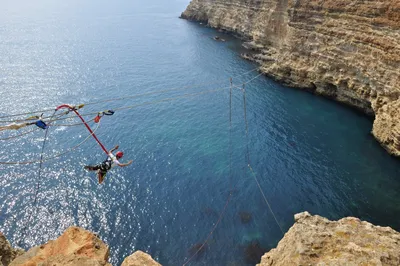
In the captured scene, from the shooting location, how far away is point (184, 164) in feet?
100

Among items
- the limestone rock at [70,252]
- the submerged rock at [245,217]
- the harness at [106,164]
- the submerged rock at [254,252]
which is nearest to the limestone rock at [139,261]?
the limestone rock at [70,252]

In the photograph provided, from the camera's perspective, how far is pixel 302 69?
4591 cm

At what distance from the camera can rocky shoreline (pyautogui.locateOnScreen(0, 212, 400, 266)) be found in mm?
10812

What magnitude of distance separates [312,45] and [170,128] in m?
26.8

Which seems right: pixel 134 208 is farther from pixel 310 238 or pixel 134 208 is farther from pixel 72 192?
pixel 310 238

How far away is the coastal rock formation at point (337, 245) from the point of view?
10812mm

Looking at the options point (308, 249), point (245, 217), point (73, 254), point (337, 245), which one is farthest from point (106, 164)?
point (337, 245)

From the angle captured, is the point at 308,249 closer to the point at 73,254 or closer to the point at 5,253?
the point at 73,254

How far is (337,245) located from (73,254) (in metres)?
10.9

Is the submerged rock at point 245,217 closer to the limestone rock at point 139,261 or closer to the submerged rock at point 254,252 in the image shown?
the submerged rock at point 254,252

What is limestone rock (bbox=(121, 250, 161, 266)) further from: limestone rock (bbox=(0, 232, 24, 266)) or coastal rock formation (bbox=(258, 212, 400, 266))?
limestone rock (bbox=(0, 232, 24, 266))

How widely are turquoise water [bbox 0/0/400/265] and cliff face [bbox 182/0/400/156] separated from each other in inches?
99.3

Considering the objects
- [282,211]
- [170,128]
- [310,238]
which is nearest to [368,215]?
[282,211]

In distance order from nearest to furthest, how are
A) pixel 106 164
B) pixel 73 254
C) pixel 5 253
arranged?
pixel 73 254 < pixel 5 253 < pixel 106 164
